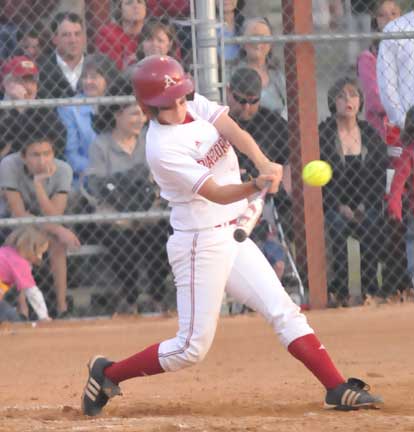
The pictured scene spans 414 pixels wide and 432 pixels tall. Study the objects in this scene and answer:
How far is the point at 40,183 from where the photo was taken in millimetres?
7504

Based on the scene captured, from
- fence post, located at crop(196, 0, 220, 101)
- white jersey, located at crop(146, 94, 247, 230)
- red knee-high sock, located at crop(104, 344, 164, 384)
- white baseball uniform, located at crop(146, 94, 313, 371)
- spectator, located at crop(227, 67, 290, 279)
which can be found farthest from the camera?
spectator, located at crop(227, 67, 290, 279)

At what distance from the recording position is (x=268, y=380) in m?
6.14

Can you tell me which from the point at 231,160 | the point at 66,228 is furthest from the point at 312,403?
the point at 66,228

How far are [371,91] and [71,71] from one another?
7.49 ft

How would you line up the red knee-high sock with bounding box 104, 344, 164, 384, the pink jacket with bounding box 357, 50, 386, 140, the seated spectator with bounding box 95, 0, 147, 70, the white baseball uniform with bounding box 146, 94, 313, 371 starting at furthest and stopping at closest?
the pink jacket with bounding box 357, 50, 386, 140
the seated spectator with bounding box 95, 0, 147, 70
the red knee-high sock with bounding box 104, 344, 164, 384
the white baseball uniform with bounding box 146, 94, 313, 371

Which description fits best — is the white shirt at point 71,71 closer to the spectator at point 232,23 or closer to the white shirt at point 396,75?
the spectator at point 232,23

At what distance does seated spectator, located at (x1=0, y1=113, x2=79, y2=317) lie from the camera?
750 cm

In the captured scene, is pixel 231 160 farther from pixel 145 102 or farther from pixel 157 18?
pixel 157 18

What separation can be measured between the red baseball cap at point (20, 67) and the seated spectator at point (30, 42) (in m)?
0.17

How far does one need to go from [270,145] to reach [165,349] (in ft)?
10.5

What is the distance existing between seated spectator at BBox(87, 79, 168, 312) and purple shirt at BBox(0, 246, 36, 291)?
0.58 metres

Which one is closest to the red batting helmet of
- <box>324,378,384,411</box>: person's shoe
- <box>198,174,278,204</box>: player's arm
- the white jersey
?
the white jersey

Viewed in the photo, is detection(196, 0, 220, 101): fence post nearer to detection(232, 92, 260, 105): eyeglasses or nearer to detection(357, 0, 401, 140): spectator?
detection(232, 92, 260, 105): eyeglasses

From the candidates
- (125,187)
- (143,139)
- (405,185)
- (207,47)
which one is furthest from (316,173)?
(405,185)
